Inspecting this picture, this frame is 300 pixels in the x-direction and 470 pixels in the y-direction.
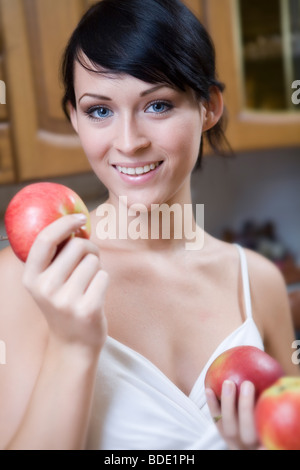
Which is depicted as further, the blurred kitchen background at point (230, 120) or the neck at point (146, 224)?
the blurred kitchen background at point (230, 120)

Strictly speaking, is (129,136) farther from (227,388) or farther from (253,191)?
(253,191)

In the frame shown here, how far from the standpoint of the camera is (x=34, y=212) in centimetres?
55

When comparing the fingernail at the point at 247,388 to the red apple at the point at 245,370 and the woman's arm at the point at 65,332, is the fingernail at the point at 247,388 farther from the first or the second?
the woman's arm at the point at 65,332

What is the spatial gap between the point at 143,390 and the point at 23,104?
730 mm

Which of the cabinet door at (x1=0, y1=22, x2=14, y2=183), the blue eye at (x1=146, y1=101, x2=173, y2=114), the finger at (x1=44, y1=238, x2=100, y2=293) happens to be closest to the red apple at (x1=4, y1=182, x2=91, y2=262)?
the finger at (x1=44, y1=238, x2=100, y2=293)

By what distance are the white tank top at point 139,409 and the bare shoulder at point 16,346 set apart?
7cm

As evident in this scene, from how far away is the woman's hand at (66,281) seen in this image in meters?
0.50

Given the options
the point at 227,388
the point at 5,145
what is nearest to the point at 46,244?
the point at 227,388

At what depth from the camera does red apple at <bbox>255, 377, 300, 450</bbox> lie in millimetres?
462

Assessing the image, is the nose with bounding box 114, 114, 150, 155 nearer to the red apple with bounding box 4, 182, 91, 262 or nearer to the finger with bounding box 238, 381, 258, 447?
the red apple with bounding box 4, 182, 91, 262

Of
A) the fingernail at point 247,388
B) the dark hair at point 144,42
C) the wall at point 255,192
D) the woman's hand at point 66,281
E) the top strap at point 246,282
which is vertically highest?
the dark hair at point 144,42

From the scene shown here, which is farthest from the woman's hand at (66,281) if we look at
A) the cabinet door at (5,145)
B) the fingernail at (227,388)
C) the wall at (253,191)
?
the wall at (253,191)

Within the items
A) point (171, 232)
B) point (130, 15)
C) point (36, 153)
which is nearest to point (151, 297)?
point (171, 232)

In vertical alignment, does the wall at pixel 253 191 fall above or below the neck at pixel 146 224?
below
